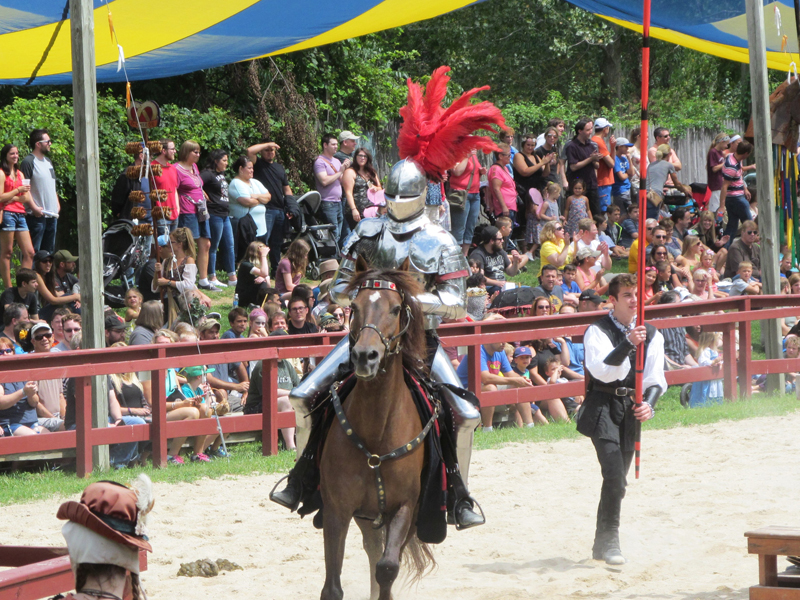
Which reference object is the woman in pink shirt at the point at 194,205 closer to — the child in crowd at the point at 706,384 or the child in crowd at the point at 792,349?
the child in crowd at the point at 706,384

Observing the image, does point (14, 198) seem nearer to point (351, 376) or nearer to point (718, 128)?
point (351, 376)

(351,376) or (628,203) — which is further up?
(628,203)

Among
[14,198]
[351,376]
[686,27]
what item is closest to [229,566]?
[351,376]

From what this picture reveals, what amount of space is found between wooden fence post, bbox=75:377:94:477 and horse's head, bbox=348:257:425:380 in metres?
3.79

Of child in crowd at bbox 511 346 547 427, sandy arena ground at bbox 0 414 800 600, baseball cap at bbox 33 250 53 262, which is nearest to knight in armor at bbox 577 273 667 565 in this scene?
sandy arena ground at bbox 0 414 800 600

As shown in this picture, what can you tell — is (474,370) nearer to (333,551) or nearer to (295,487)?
(295,487)

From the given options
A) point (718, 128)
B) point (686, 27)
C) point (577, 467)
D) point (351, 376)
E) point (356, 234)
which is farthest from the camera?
point (718, 128)

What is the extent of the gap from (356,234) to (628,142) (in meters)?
12.8

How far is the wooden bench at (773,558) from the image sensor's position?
15.6 feet

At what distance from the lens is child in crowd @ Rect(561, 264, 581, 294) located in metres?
12.8

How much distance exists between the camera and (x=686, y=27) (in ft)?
40.5

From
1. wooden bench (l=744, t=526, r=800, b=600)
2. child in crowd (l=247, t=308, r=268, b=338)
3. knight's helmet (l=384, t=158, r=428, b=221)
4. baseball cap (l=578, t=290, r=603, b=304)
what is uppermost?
knight's helmet (l=384, t=158, r=428, b=221)

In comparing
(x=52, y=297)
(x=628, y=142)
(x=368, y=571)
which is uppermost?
(x=628, y=142)

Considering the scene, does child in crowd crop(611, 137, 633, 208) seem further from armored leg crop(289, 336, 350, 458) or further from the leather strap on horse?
the leather strap on horse
